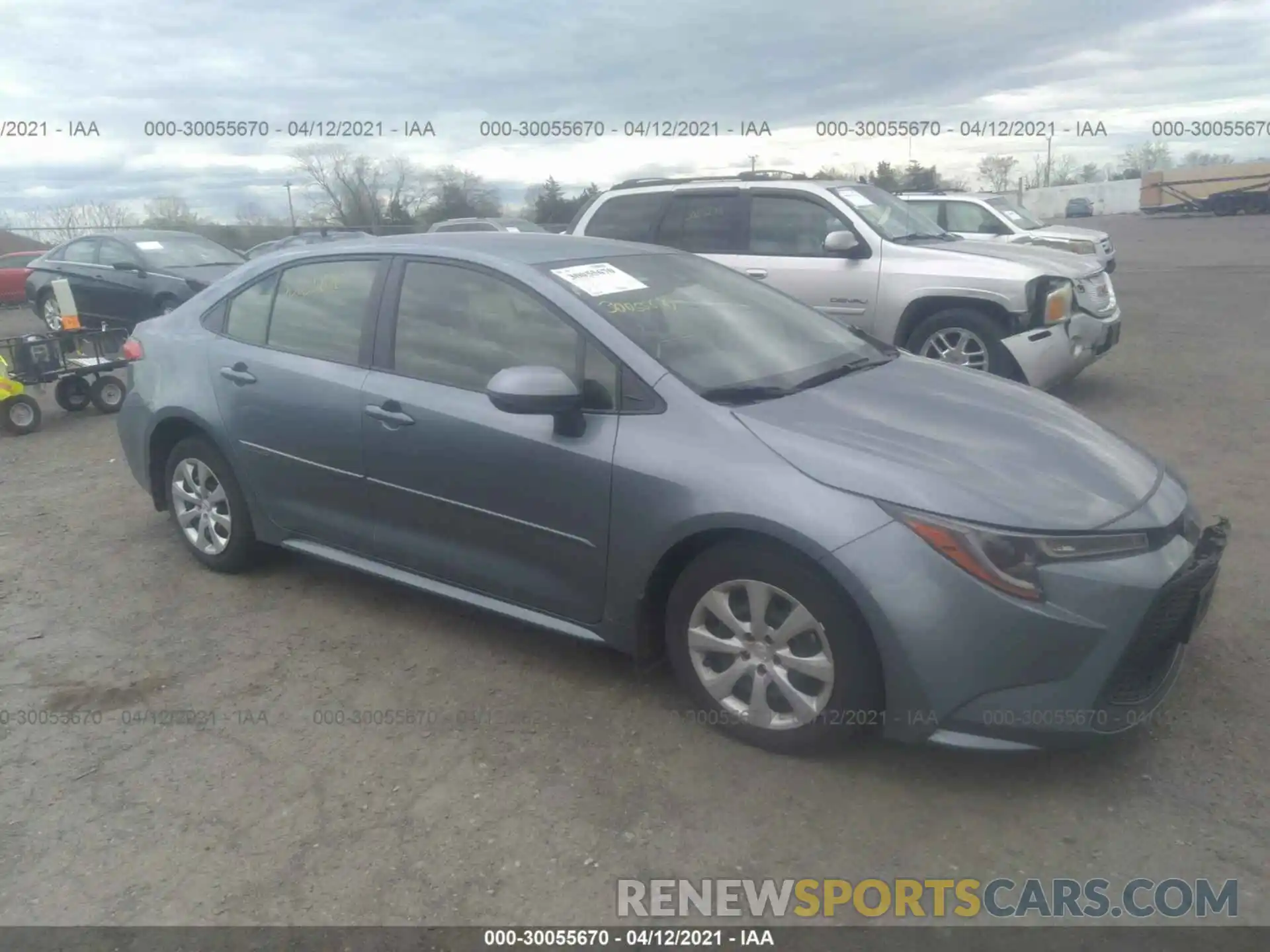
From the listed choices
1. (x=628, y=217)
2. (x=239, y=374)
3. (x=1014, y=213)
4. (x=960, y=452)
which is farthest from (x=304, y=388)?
(x=1014, y=213)

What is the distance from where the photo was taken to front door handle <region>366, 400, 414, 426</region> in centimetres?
402

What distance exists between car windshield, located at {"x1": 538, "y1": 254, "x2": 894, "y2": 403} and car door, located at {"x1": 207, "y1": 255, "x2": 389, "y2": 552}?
97 centimetres

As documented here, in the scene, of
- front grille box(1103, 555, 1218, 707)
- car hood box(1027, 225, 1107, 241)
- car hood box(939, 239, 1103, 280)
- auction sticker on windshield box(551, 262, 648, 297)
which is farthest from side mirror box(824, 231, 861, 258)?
car hood box(1027, 225, 1107, 241)

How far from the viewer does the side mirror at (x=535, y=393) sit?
3467mm

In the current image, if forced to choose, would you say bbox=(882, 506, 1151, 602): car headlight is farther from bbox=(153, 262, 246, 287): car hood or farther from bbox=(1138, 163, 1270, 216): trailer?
bbox=(1138, 163, 1270, 216): trailer

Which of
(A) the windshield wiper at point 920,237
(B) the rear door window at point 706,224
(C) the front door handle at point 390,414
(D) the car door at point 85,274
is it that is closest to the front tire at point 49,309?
(D) the car door at point 85,274

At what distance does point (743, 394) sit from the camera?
11.8ft

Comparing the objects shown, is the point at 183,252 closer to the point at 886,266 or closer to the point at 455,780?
the point at 886,266

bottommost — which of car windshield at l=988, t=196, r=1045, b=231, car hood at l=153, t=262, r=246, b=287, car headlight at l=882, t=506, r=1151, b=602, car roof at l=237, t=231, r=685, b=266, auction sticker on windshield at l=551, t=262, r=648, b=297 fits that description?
car headlight at l=882, t=506, r=1151, b=602

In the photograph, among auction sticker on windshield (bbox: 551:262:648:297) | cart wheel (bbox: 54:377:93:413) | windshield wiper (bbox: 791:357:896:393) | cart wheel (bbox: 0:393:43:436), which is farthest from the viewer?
cart wheel (bbox: 54:377:93:413)

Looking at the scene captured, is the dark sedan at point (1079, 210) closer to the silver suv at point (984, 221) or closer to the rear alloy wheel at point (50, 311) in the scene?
the silver suv at point (984, 221)

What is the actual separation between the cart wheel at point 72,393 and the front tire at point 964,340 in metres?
7.39

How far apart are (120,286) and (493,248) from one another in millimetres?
10716

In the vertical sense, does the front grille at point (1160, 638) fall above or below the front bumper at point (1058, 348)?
below
